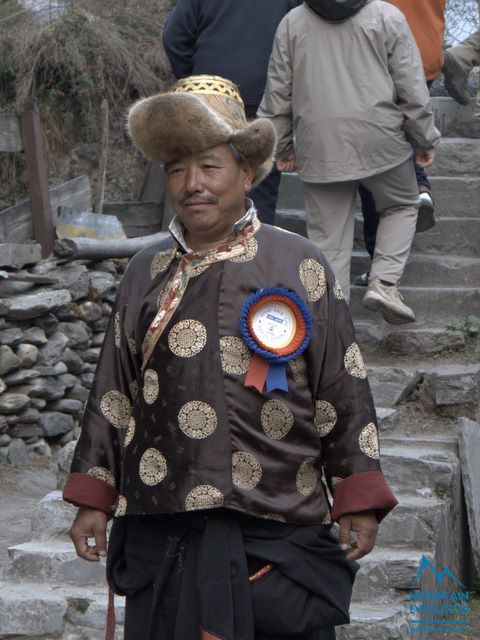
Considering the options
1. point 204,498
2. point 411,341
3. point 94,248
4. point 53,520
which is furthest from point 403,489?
point 94,248

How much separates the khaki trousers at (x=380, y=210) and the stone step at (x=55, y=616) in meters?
1.97

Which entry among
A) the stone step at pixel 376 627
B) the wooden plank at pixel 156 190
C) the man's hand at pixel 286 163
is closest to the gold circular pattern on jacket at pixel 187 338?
the stone step at pixel 376 627

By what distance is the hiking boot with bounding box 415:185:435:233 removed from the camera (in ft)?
19.3

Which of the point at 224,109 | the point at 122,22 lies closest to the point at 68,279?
the point at 122,22

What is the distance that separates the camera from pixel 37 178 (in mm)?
7605

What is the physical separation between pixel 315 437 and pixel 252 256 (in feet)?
1.49

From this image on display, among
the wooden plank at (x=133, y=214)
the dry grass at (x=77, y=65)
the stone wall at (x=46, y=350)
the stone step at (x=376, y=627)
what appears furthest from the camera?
the wooden plank at (x=133, y=214)

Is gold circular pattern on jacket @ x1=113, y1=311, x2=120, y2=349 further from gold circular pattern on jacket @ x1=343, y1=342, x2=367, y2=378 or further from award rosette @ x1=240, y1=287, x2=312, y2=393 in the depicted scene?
gold circular pattern on jacket @ x1=343, y1=342, x2=367, y2=378

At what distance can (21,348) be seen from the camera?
7234 mm

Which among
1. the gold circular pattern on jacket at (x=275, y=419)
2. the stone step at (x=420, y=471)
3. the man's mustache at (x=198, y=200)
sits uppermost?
the man's mustache at (x=198, y=200)

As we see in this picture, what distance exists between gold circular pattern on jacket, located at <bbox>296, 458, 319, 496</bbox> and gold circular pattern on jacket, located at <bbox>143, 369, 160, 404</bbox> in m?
0.38

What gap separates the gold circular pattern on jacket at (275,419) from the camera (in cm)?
268

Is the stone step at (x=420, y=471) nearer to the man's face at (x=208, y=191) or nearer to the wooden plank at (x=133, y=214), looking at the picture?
the man's face at (x=208, y=191)

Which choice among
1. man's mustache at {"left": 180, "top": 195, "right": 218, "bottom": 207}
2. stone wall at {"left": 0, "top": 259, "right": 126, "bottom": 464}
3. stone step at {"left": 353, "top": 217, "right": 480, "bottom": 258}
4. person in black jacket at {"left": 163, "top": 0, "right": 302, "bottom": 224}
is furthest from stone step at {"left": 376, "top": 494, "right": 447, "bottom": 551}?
stone wall at {"left": 0, "top": 259, "right": 126, "bottom": 464}
